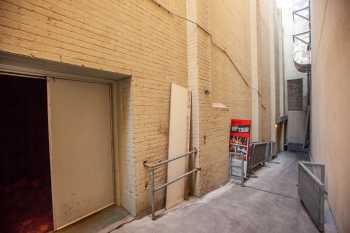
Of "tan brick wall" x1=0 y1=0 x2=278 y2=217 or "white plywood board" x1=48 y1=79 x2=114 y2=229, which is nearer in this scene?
"tan brick wall" x1=0 y1=0 x2=278 y2=217

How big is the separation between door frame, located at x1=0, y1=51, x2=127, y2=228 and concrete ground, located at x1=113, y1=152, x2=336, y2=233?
98 cm

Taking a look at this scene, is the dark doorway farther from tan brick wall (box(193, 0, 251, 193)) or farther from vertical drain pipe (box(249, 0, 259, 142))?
vertical drain pipe (box(249, 0, 259, 142))

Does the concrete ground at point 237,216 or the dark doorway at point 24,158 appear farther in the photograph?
the concrete ground at point 237,216

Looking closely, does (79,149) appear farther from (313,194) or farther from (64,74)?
(313,194)

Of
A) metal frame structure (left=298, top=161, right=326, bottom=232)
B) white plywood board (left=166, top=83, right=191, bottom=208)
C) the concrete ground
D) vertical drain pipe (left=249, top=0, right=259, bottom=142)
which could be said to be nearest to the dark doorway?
the concrete ground

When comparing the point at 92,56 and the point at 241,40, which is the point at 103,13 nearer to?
the point at 92,56

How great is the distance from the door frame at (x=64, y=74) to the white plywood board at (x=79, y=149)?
0.20ft

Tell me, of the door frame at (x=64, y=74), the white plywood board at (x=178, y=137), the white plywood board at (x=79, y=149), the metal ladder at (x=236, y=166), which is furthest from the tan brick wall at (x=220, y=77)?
the white plywood board at (x=79, y=149)

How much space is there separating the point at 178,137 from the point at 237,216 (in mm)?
1730

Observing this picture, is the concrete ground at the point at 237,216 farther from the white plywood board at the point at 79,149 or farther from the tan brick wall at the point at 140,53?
the white plywood board at the point at 79,149

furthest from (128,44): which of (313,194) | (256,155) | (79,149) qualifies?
(256,155)

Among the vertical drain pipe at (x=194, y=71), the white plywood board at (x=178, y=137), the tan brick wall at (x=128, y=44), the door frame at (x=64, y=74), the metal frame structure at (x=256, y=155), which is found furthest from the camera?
the metal frame structure at (x=256, y=155)

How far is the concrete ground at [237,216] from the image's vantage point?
2.76 m

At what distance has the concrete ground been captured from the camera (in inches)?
109
